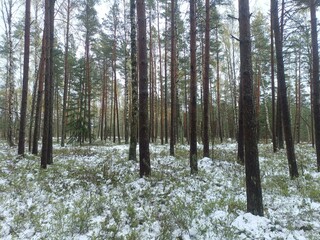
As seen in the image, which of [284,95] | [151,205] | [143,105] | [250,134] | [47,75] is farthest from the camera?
[47,75]

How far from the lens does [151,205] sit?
6.15 meters

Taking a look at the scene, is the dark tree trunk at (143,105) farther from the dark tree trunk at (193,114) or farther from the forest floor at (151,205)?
the dark tree trunk at (193,114)

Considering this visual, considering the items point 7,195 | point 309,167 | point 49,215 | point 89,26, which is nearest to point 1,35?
point 89,26

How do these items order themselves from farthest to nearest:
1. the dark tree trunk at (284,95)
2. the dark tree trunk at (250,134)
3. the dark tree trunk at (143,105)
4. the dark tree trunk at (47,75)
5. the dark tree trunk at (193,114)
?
1. the dark tree trunk at (47,75)
2. the dark tree trunk at (193,114)
3. the dark tree trunk at (284,95)
4. the dark tree trunk at (143,105)
5. the dark tree trunk at (250,134)

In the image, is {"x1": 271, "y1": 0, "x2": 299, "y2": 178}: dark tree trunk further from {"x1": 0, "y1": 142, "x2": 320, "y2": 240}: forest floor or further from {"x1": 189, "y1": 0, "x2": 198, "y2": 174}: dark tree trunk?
{"x1": 189, "y1": 0, "x2": 198, "y2": 174}: dark tree trunk

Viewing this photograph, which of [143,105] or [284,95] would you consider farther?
[284,95]

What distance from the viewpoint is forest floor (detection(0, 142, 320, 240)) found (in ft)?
15.6

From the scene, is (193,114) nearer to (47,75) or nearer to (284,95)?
(284,95)

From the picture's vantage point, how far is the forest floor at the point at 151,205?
4.77 meters

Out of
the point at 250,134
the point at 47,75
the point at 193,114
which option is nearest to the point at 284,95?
the point at 193,114

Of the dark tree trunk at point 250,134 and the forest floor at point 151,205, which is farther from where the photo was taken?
the dark tree trunk at point 250,134

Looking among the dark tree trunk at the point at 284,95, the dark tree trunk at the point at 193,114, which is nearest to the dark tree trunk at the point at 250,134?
the dark tree trunk at the point at 193,114

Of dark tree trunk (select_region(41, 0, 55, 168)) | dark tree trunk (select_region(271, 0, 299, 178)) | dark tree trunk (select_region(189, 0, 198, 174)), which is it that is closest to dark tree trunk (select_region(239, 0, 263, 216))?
dark tree trunk (select_region(189, 0, 198, 174))

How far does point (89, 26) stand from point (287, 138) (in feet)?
63.2
